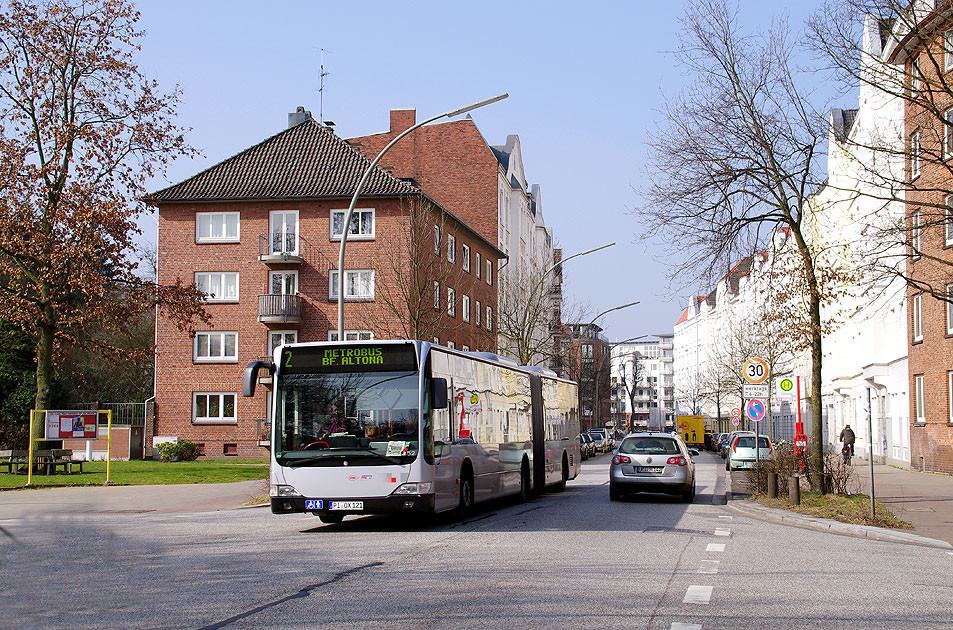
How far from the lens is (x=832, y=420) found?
66.6m

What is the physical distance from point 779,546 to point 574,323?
158 feet

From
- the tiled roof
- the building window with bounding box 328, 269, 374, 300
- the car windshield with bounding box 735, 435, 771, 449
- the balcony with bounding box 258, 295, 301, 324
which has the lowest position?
the car windshield with bounding box 735, 435, 771, 449

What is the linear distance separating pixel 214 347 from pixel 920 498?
35462 millimetres

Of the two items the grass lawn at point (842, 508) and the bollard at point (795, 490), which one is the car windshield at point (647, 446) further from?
the bollard at point (795, 490)

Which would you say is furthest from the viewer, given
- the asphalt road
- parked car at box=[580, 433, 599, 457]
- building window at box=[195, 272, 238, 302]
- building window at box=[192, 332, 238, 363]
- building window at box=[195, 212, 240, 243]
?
parked car at box=[580, 433, 599, 457]

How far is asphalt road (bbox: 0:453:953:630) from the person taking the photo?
7.87 metres

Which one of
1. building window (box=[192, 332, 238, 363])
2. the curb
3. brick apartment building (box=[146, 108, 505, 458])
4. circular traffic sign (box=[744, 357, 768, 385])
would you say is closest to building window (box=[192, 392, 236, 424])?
brick apartment building (box=[146, 108, 505, 458])

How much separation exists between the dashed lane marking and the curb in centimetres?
618

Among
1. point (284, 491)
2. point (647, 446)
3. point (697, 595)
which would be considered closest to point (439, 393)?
point (284, 491)

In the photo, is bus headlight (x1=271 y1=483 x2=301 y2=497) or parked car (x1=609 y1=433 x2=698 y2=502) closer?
bus headlight (x1=271 y1=483 x2=301 y2=497)

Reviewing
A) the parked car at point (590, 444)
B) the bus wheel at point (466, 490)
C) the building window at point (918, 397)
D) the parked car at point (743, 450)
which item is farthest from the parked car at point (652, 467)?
the parked car at point (590, 444)

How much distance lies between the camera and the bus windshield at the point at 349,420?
14492mm

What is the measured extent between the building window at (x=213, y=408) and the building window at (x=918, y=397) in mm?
29869

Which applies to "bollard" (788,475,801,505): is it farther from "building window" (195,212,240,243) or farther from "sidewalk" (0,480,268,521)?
"building window" (195,212,240,243)
